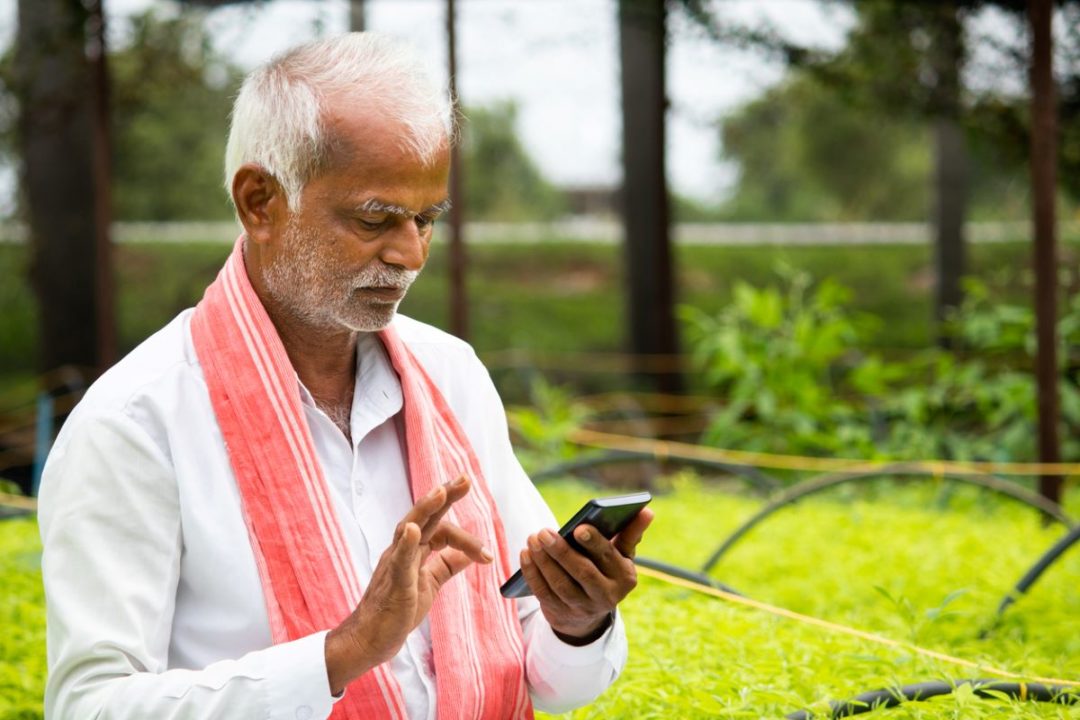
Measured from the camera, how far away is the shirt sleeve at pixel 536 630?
78.2 inches

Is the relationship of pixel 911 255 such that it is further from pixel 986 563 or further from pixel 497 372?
pixel 986 563

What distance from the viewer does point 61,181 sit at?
11.2 metres

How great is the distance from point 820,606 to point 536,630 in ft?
7.39

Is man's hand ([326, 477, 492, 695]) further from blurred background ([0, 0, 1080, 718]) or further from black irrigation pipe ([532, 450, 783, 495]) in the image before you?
black irrigation pipe ([532, 450, 783, 495])

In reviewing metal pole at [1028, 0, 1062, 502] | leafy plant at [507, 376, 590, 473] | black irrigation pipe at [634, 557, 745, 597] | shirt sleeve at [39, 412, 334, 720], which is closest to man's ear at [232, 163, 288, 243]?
shirt sleeve at [39, 412, 334, 720]

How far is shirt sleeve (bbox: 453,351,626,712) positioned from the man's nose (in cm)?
37

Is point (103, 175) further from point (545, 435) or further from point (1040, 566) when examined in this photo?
point (1040, 566)

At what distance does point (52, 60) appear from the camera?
9812mm

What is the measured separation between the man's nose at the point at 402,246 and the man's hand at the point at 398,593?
416 millimetres

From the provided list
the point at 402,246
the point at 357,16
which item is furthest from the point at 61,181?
the point at 402,246

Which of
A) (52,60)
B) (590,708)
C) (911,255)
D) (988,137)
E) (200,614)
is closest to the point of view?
(200,614)

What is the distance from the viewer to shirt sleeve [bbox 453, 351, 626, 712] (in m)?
1.99

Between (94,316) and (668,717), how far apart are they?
9.19m

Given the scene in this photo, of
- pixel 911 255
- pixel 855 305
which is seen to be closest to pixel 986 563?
pixel 855 305
